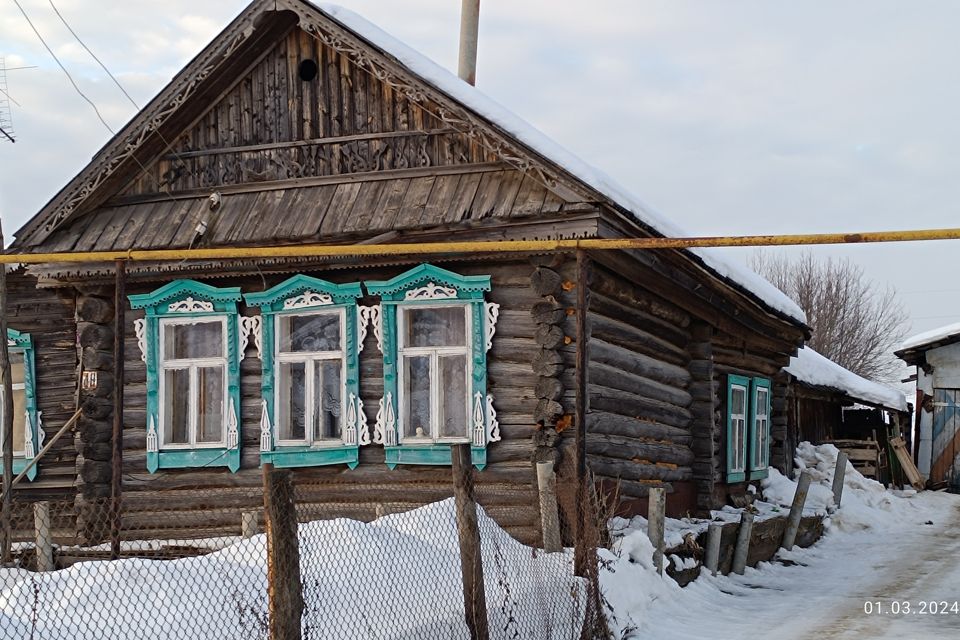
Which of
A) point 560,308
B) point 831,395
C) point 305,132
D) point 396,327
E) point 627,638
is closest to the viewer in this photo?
point 627,638

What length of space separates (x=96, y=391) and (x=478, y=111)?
5666 mm

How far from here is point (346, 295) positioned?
12867 mm

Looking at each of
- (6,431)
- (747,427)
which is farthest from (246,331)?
(747,427)

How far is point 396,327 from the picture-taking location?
1267cm

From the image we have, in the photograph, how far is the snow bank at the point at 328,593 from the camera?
7.11 m

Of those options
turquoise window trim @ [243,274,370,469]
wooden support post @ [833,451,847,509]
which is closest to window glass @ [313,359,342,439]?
turquoise window trim @ [243,274,370,469]

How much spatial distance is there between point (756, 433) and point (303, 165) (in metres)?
9.26

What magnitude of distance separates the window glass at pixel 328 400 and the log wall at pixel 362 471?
1.24 feet

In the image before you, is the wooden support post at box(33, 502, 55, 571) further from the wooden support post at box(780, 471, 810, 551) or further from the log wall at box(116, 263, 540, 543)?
the wooden support post at box(780, 471, 810, 551)

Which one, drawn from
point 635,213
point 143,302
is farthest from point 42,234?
point 635,213

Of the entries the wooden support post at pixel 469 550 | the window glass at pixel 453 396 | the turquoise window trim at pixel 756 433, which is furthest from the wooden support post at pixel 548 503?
the turquoise window trim at pixel 756 433

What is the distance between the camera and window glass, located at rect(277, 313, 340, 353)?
43.1 ft

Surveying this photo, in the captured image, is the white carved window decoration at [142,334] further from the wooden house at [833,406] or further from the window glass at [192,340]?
the wooden house at [833,406]

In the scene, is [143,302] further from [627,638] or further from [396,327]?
[627,638]
